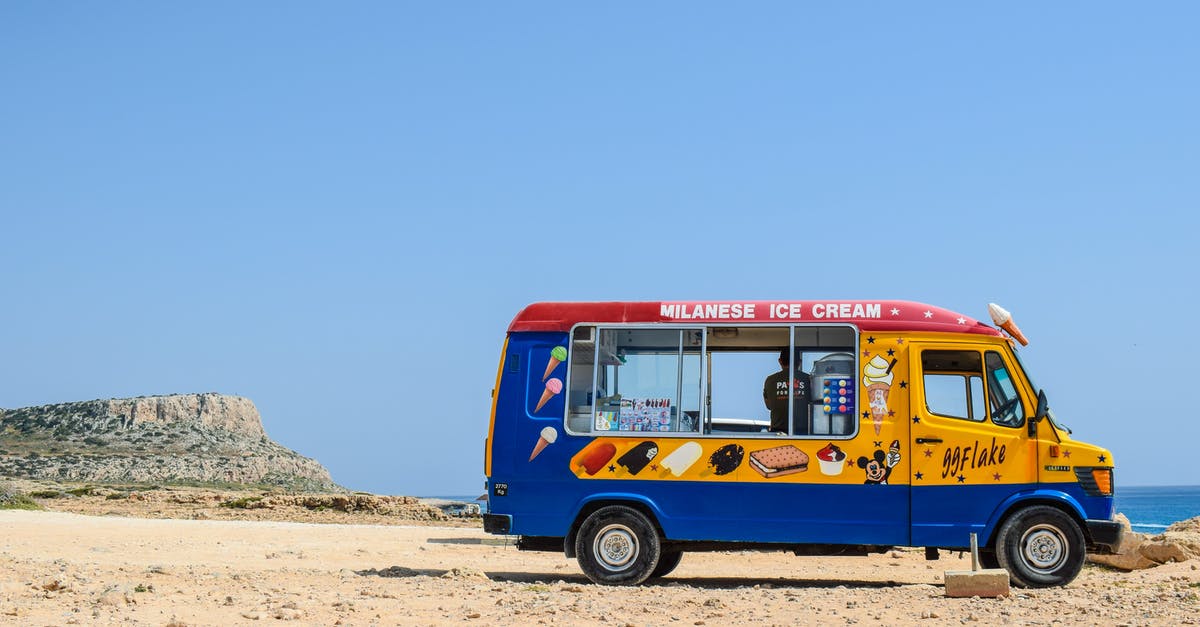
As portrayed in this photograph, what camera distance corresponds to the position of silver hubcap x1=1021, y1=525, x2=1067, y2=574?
1286cm

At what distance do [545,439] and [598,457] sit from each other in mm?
618

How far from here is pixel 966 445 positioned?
42.8 ft

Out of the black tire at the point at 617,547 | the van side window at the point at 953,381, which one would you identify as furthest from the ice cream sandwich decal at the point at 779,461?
the van side window at the point at 953,381

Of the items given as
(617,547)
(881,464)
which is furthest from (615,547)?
(881,464)

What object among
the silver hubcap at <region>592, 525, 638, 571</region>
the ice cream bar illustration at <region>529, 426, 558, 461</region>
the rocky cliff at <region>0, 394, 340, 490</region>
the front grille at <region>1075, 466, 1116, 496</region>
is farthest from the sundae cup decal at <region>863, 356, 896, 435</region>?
the rocky cliff at <region>0, 394, 340, 490</region>

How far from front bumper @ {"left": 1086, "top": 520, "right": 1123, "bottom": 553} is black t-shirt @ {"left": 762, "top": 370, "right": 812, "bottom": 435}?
3024 millimetres

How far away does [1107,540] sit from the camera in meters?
12.6

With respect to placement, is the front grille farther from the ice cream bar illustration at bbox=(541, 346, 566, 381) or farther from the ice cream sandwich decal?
the ice cream bar illustration at bbox=(541, 346, 566, 381)

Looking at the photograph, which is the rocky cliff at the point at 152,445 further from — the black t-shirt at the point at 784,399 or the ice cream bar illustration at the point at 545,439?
the black t-shirt at the point at 784,399

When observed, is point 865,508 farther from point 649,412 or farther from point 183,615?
point 183,615

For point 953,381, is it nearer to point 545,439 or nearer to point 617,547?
point 617,547

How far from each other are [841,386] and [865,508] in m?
1.30

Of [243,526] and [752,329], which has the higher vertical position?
[752,329]

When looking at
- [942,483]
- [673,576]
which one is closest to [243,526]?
[673,576]
